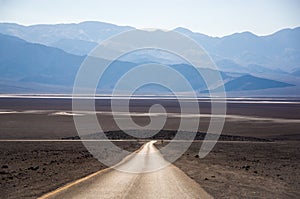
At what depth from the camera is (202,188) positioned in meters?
17.3

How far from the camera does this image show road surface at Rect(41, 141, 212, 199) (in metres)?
15.0

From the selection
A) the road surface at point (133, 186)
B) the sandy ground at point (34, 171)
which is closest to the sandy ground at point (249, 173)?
the road surface at point (133, 186)

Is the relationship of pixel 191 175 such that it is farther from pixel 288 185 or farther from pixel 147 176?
pixel 288 185

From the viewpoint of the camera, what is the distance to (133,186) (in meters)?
16.9

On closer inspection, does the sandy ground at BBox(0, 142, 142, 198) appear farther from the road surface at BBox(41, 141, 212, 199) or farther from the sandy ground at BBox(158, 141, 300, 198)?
the sandy ground at BBox(158, 141, 300, 198)

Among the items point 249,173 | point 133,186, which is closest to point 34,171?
point 133,186

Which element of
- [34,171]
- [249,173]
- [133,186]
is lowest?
[249,173]

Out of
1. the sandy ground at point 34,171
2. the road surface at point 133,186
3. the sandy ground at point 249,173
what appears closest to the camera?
the road surface at point 133,186

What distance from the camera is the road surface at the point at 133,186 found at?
15.0 meters

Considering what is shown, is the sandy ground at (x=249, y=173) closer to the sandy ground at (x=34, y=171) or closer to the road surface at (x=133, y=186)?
the road surface at (x=133, y=186)

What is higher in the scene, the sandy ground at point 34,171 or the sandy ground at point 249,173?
the sandy ground at point 34,171

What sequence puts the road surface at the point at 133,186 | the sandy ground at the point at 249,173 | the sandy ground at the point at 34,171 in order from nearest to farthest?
the road surface at the point at 133,186 → the sandy ground at the point at 34,171 → the sandy ground at the point at 249,173

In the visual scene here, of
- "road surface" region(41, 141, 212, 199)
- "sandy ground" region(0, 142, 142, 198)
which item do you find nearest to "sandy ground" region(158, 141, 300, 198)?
"road surface" region(41, 141, 212, 199)

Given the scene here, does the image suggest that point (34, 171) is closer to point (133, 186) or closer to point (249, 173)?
point (133, 186)
